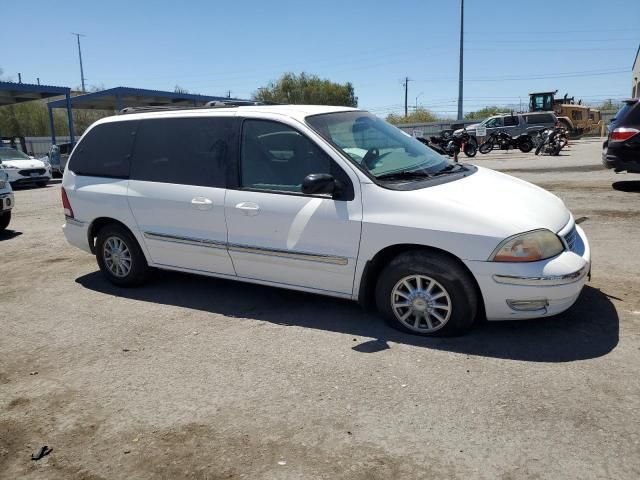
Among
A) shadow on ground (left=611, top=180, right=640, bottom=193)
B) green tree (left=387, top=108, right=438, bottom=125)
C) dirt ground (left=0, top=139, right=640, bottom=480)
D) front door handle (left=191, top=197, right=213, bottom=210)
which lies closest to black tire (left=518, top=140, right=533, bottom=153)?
shadow on ground (left=611, top=180, right=640, bottom=193)

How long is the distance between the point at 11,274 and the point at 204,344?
3.68 meters

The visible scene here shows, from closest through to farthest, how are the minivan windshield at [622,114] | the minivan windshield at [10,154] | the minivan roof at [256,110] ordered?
the minivan roof at [256,110] < the minivan windshield at [622,114] < the minivan windshield at [10,154]

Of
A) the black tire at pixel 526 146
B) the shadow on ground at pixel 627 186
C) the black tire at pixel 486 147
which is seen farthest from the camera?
the black tire at pixel 486 147

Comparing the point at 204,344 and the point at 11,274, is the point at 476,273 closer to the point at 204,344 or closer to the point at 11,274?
the point at 204,344

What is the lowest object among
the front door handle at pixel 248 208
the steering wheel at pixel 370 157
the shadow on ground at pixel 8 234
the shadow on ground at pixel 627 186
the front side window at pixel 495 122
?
the shadow on ground at pixel 8 234

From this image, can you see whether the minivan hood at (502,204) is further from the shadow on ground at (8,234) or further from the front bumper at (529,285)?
the shadow on ground at (8,234)

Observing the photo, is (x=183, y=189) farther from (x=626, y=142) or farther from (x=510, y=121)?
(x=510, y=121)

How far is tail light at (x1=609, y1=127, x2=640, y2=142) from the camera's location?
389 inches

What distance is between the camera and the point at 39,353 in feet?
13.7

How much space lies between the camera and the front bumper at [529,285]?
3.65m

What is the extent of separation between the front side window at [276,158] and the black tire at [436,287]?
0.93 meters

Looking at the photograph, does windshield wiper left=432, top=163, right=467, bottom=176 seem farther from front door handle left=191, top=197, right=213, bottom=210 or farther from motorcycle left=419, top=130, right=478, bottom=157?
motorcycle left=419, top=130, right=478, bottom=157

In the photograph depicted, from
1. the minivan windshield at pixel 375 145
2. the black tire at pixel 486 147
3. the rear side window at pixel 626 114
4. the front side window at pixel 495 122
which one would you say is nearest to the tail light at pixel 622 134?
the rear side window at pixel 626 114

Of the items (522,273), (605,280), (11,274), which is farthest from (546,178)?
(11,274)
